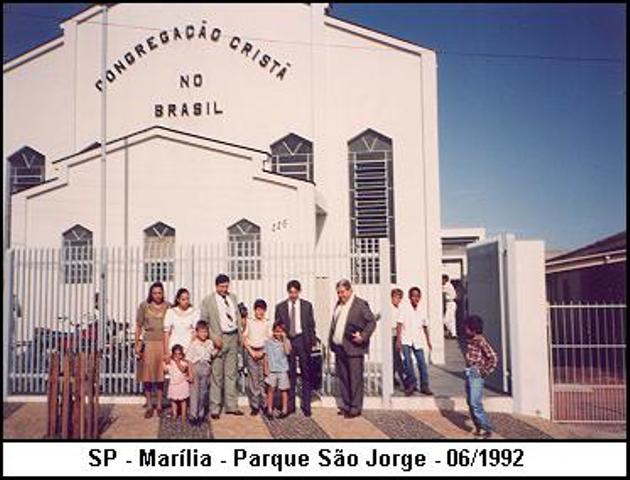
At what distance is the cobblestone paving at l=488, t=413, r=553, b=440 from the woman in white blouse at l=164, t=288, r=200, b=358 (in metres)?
3.67

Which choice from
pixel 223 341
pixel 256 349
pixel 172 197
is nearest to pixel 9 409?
pixel 223 341

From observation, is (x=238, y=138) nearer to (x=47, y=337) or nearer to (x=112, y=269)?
(x=112, y=269)

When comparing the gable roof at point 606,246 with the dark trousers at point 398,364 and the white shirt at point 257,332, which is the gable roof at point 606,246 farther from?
the white shirt at point 257,332

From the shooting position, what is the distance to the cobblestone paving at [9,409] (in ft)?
23.4

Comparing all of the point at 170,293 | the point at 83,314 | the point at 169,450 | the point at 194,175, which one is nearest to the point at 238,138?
the point at 194,175

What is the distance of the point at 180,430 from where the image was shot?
6527 millimetres

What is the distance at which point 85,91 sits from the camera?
13602 mm

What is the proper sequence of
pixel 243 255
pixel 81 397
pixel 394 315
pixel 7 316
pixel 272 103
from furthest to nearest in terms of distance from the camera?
1. pixel 272 103
2. pixel 243 255
3. pixel 394 315
4. pixel 7 316
5. pixel 81 397

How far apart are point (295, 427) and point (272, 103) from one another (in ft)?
28.2

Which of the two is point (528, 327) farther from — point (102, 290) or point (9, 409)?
point (9, 409)

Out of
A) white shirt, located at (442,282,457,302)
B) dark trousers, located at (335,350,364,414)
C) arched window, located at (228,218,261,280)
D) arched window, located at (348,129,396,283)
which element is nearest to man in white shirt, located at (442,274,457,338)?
white shirt, located at (442,282,457,302)

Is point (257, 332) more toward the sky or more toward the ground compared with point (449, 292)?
more toward the ground

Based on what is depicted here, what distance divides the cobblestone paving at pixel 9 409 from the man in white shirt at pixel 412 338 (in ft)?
16.2

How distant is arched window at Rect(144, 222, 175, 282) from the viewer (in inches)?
318
